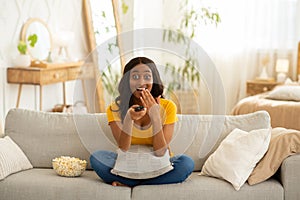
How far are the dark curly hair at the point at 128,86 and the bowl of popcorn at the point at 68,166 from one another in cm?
39

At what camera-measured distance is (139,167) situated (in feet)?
9.45

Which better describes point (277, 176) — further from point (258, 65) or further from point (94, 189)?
point (258, 65)

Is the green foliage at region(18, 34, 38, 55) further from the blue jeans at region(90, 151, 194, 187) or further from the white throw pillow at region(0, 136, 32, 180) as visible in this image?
the blue jeans at region(90, 151, 194, 187)

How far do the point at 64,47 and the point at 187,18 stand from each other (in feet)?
5.49

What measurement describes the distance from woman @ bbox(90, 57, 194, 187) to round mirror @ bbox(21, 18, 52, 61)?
7.00 ft

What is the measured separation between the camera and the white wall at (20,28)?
15.1 ft

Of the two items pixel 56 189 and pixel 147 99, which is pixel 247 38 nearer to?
pixel 147 99

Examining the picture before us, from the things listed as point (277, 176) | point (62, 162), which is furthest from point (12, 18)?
point (277, 176)

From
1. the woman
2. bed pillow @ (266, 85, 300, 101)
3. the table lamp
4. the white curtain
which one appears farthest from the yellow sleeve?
the table lamp

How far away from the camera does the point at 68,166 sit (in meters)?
3.05

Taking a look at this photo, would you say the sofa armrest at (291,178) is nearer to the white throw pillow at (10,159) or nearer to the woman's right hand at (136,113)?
the woman's right hand at (136,113)

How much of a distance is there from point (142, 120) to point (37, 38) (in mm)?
2480

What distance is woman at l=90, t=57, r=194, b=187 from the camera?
2.77 metres

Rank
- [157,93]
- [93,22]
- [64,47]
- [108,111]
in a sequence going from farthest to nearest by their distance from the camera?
1. [93,22]
2. [64,47]
3. [108,111]
4. [157,93]
